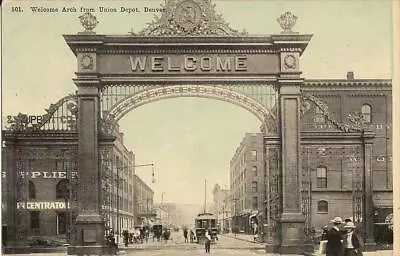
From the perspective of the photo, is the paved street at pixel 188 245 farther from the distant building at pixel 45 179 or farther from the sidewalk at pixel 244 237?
the distant building at pixel 45 179

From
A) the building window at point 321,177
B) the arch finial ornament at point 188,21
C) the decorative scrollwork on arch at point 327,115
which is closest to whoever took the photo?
the arch finial ornament at point 188,21

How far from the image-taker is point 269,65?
11.0 m

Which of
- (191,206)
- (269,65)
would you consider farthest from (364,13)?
(191,206)

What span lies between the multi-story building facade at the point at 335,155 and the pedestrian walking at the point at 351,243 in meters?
0.37

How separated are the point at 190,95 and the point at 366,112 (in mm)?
1959

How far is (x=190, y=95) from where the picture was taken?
35.9 ft

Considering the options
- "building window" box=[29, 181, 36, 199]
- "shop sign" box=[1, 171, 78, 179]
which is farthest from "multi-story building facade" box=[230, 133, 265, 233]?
"building window" box=[29, 181, 36, 199]

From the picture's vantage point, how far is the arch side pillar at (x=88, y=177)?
1097 centimetres

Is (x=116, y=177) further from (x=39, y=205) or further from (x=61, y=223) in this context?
(x=39, y=205)

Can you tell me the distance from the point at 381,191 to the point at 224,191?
1764mm

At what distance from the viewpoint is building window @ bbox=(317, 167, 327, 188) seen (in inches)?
447

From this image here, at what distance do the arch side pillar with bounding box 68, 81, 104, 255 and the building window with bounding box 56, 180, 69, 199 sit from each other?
14 cm

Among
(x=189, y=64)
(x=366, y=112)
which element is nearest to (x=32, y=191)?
(x=189, y=64)

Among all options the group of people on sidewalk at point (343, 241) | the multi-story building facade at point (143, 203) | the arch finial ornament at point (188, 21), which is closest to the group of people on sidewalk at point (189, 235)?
the multi-story building facade at point (143, 203)
